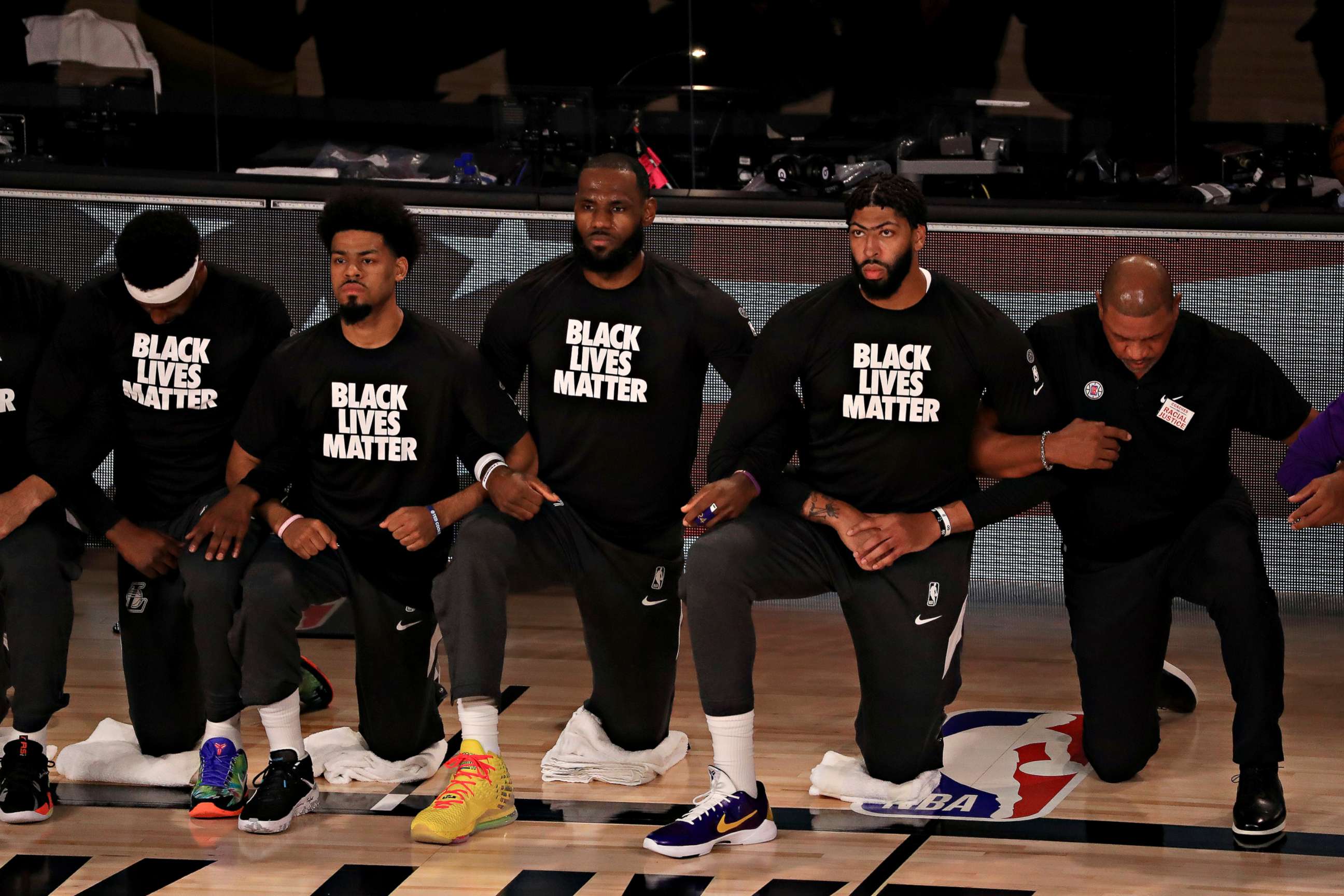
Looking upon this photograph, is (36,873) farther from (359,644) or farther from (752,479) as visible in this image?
(752,479)

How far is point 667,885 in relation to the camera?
3039 mm

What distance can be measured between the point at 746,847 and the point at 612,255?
1503 millimetres

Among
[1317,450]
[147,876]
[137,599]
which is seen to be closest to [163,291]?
[137,599]

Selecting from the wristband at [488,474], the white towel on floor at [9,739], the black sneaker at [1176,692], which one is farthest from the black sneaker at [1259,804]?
the white towel on floor at [9,739]

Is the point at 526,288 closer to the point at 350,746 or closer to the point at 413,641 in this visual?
the point at 413,641

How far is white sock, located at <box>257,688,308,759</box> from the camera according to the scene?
3.45 m

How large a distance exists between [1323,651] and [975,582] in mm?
1430

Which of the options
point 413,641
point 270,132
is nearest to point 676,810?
point 413,641

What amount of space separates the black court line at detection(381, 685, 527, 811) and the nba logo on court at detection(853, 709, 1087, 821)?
1.09 metres

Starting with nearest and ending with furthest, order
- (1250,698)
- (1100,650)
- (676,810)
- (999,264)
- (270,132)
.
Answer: (1250,698)
(676,810)
(1100,650)
(999,264)
(270,132)

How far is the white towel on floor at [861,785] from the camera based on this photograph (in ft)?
11.6

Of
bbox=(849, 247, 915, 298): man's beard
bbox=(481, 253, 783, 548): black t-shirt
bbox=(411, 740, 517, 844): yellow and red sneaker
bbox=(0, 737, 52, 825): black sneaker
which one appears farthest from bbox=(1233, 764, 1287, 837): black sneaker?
bbox=(0, 737, 52, 825): black sneaker

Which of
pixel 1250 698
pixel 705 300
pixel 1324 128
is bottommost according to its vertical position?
pixel 1250 698

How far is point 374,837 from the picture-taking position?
10.9 ft
